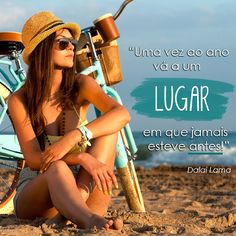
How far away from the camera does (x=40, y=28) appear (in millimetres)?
3898

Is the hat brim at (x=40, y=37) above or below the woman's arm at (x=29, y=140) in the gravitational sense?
above

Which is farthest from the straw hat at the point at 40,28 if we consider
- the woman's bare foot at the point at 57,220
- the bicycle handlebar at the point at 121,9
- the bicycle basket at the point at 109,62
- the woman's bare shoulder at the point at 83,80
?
the bicycle handlebar at the point at 121,9

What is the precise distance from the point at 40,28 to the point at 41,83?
0.28 meters

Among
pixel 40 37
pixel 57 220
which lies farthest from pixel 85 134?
pixel 40 37

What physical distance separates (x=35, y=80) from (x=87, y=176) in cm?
58

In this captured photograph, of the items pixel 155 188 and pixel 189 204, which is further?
pixel 155 188

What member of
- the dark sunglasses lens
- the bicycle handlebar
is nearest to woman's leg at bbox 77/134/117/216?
the dark sunglasses lens

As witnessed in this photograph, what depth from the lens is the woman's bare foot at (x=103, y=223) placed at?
136 inches

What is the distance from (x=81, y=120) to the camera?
4.03m

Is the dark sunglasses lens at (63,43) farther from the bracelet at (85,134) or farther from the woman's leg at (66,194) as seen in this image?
the woman's leg at (66,194)

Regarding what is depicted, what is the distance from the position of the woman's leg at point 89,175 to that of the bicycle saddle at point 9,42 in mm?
1786

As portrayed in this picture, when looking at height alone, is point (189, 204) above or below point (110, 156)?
below

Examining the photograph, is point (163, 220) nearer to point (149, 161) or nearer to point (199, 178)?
point (199, 178)

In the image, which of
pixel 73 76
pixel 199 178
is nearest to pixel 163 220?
pixel 73 76
